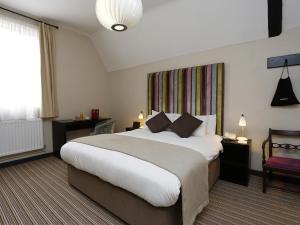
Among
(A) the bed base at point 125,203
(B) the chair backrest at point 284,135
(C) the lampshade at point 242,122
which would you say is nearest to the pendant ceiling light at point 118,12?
(A) the bed base at point 125,203

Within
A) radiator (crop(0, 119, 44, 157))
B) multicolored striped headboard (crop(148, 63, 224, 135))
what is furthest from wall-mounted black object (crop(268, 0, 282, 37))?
radiator (crop(0, 119, 44, 157))

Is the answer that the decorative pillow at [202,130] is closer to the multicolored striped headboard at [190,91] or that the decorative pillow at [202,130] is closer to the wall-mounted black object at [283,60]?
the multicolored striped headboard at [190,91]

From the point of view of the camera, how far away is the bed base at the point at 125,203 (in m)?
1.54

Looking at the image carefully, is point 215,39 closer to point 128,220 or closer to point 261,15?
point 261,15

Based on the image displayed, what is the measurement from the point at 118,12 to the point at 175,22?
76.2 inches

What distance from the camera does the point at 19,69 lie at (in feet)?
11.1

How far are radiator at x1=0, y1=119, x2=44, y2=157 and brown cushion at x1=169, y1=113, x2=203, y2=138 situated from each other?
9.07ft

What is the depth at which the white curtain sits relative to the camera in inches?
127

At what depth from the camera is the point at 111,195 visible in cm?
193

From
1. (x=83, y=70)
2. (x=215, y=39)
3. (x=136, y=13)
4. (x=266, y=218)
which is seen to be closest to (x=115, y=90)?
(x=83, y=70)

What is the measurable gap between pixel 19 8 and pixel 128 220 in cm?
399

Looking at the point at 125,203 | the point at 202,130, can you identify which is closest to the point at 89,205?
the point at 125,203

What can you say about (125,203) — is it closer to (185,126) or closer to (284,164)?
(185,126)

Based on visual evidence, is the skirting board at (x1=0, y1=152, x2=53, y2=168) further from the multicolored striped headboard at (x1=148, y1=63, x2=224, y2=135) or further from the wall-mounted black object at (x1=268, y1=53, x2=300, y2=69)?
the wall-mounted black object at (x1=268, y1=53, x2=300, y2=69)
